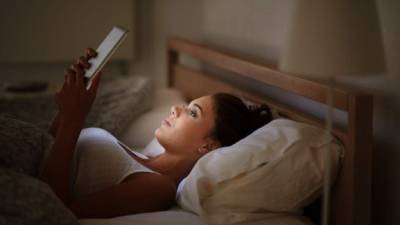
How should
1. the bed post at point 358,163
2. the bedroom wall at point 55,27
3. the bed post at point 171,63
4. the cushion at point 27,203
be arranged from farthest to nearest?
the bedroom wall at point 55,27 < the bed post at point 171,63 < the bed post at point 358,163 < the cushion at point 27,203

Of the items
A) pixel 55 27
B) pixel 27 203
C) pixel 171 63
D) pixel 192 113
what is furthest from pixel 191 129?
pixel 55 27

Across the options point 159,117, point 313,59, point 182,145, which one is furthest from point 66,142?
point 159,117

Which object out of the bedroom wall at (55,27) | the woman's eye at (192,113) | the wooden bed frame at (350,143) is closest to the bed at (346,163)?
the wooden bed frame at (350,143)

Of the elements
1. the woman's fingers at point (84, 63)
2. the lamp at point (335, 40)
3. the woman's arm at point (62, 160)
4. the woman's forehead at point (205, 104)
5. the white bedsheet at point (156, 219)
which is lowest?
the white bedsheet at point (156, 219)

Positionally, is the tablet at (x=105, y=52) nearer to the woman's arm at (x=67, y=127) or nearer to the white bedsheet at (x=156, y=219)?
the woman's arm at (x=67, y=127)

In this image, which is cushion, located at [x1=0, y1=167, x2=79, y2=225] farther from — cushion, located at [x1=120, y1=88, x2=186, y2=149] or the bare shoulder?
cushion, located at [x1=120, y1=88, x2=186, y2=149]

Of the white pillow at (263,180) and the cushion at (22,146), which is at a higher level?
the cushion at (22,146)

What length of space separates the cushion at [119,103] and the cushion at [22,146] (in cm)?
55

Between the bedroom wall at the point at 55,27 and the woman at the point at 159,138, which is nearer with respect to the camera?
the woman at the point at 159,138

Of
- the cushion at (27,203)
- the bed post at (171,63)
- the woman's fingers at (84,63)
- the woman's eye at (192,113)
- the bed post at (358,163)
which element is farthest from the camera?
the bed post at (171,63)

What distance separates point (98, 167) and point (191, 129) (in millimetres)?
257

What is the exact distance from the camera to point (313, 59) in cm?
93

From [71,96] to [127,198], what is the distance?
0.29 m

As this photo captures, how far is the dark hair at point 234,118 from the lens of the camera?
148 cm
